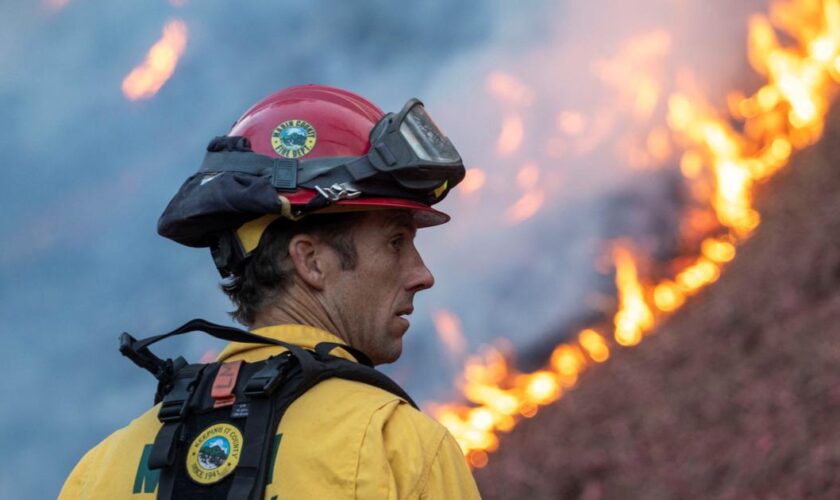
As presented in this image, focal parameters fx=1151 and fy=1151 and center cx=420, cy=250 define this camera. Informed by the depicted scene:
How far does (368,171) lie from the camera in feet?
8.66

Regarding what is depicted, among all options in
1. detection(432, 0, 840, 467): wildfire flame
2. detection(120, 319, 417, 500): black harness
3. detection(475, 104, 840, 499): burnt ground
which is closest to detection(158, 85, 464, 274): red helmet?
detection(120, 319, 417, 500): black harness

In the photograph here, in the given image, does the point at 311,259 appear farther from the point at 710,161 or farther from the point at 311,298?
the point at 710,161

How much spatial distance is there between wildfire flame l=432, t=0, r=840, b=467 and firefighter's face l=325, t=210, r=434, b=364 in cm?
653

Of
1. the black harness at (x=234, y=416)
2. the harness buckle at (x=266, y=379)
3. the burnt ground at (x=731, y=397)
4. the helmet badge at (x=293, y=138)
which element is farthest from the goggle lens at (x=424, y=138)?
the burnt ground at (x=731, y=397)

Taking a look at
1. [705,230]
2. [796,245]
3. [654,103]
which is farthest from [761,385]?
[654,103]

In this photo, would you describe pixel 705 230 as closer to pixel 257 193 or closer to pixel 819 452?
pixel 819 452

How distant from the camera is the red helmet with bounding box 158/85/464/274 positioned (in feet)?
8.44

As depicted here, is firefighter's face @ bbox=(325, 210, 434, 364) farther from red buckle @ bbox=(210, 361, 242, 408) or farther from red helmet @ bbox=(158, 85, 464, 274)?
red buckle @ bbox=(210, 361, 242, 408)

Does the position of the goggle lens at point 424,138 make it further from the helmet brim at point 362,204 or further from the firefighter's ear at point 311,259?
the firefighter's ear at point 311,259

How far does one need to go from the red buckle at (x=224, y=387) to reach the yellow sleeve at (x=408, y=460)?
0.32 metres

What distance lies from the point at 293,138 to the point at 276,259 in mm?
319

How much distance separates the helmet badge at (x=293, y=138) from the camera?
271cm

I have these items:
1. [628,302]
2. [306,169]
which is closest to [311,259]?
[306,169]

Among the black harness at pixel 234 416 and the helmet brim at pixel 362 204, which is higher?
the helmet brim at pixel 362 204
